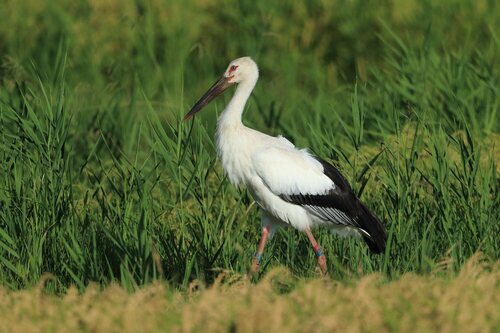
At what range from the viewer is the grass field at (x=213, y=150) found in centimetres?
568

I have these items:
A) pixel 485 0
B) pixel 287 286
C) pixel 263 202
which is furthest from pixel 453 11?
pixel 287 286

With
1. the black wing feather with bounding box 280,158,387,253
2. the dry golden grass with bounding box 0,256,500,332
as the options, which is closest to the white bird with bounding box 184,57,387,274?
the black wing feather with bounding box 280,158,387,253

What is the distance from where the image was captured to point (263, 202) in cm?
650

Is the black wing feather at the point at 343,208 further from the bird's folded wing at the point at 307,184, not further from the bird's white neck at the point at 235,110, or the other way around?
the bird's white neck at the point at 235,110

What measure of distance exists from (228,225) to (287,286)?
0.84 meters

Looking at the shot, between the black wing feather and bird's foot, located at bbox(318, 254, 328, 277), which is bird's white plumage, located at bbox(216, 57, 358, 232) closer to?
the black wing feather

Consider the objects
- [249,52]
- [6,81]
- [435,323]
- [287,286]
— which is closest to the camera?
[435,323]

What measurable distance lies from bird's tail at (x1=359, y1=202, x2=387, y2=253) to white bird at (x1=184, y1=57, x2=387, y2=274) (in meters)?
0.02

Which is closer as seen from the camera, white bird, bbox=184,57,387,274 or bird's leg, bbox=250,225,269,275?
bird's leg, bbox=250,225,269,275

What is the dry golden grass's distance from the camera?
4328mm

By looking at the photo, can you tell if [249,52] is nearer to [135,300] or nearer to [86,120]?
[86,120]

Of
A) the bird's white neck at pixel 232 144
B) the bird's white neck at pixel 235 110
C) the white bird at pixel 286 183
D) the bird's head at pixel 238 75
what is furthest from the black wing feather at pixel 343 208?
the bird's head at pixel 238 75

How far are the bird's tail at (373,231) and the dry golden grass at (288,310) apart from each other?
117cm

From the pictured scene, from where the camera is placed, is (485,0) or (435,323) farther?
(485,0)
